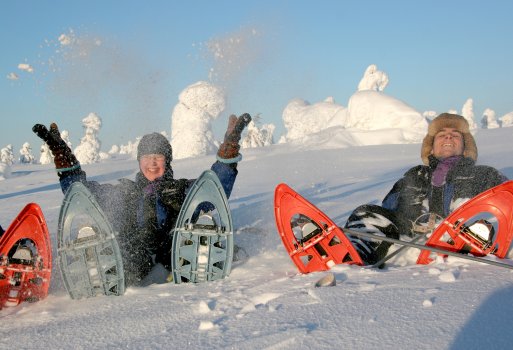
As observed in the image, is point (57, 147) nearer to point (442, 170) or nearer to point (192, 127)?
point (442, 170)

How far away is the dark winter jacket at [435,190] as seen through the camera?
320 centimetres

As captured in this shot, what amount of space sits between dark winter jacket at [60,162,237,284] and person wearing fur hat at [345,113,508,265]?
1.17m

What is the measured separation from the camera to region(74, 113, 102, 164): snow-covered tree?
67.4m

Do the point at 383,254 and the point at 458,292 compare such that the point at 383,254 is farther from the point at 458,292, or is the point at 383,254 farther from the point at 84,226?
the point at 84,226

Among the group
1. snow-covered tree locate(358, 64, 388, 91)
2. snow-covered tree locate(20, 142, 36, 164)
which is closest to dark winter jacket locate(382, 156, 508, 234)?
snow-covered tree locate(358, 64, 388, 91)

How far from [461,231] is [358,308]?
4.07ft

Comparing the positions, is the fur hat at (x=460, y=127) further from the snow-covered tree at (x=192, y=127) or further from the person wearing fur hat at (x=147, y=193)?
the snow-covered tree at (x=192, y=127)

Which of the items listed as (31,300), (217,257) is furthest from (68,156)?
(217,257)

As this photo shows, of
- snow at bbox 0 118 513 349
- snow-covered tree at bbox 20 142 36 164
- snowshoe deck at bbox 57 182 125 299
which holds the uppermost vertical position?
snow-covered tree at bbox 20 142 36 164

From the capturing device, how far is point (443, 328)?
1.55 m

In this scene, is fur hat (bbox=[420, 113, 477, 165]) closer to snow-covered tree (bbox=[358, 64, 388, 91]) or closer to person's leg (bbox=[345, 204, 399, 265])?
person's leg (bbox=[345, 204, 399, 265])

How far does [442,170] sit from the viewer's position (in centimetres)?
339

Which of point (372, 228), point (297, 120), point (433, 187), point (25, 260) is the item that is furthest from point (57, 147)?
point (297, 120)

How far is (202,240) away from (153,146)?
1.09m
